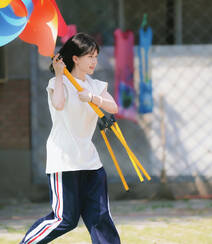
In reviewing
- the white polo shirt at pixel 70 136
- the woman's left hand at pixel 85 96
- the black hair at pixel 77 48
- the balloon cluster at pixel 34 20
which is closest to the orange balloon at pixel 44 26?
the balloon cluster at pixel 34 20

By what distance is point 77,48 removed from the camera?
3.66 m

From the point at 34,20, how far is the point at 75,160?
97 cm

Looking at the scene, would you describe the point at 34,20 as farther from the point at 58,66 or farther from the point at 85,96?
the point at 85,96

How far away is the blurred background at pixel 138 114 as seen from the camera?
7.35m

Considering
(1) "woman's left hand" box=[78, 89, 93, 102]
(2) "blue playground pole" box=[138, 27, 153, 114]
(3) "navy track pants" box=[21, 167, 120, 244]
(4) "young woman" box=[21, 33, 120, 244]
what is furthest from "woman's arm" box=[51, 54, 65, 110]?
(2) "blue playground pole" box=[138, 27, 153, 114]

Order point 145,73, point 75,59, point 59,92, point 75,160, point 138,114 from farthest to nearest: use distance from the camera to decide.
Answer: point 138,114 < point 145,73 < point 75,59 < point 75,160 < point 59,92

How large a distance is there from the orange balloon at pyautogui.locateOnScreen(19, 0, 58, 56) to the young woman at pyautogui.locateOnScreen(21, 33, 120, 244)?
13 centimetres

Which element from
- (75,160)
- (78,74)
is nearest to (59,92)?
(78,74)

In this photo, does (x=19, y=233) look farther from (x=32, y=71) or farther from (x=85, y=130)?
(x=32, y=71)

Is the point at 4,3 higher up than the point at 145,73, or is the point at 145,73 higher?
the point at 4,3

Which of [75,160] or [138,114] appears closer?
[75,160]

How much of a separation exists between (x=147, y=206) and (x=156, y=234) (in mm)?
1778

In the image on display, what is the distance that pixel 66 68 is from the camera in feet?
12.2

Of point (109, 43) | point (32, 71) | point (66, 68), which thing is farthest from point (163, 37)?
point (66, 68)
